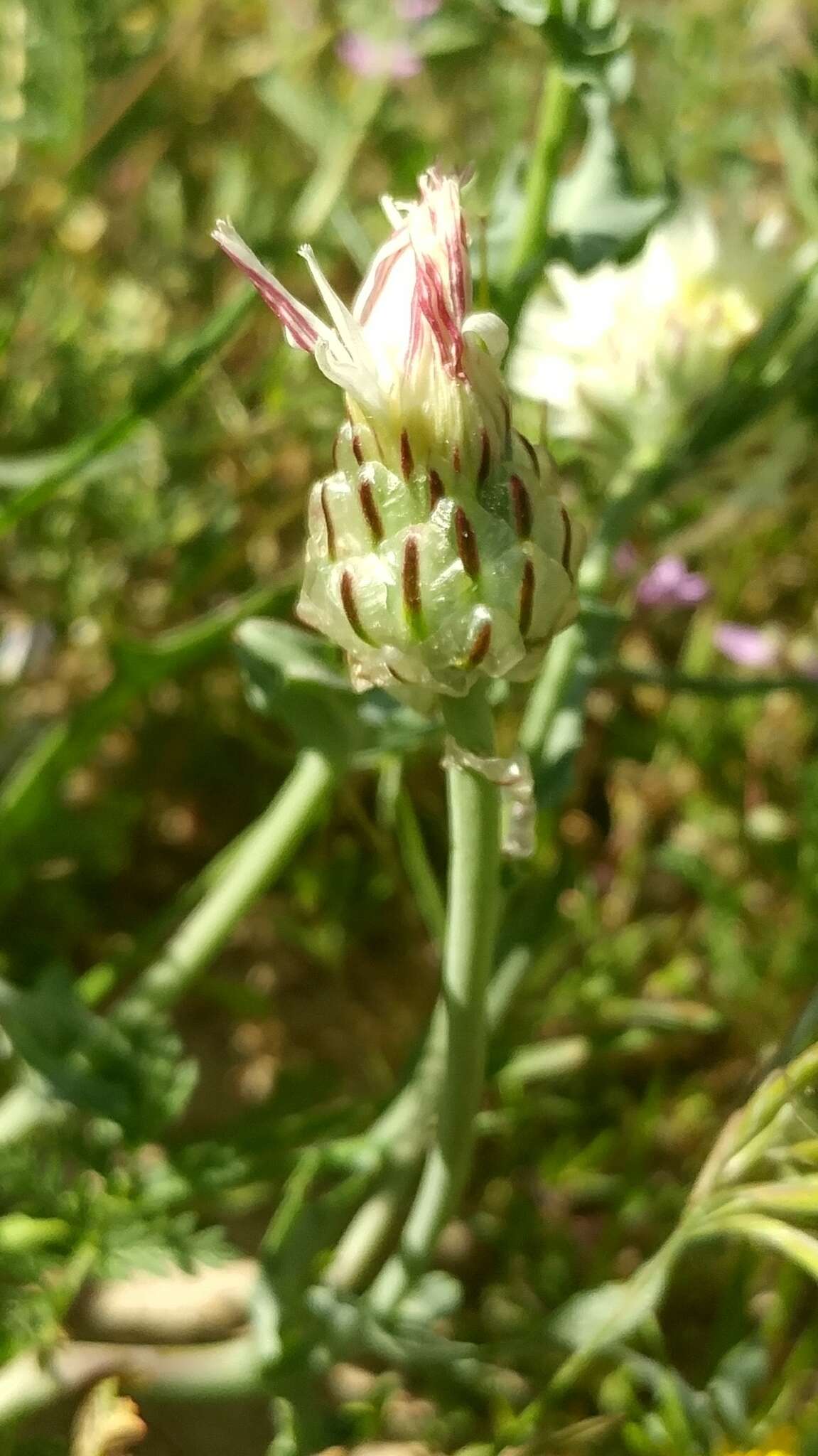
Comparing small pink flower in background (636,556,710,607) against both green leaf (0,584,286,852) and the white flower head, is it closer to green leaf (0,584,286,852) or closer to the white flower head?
green leaf (0,584,286,852)

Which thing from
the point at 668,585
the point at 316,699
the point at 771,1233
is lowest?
the point at 668,585

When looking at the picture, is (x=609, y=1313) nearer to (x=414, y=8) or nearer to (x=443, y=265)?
(x=443, y=265)

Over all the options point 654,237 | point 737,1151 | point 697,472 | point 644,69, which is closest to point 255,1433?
point 737,1151

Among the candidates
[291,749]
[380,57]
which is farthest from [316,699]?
[380,57]

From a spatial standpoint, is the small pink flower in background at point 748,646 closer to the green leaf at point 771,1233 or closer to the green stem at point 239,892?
the green stem at point 239,892

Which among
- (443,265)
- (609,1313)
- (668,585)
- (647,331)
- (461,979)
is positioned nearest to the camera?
(443,265)

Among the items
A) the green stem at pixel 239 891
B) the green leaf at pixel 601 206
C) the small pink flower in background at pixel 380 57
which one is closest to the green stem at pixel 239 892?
the green stem at pixel 239 891
